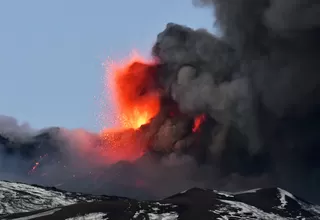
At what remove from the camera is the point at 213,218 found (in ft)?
586

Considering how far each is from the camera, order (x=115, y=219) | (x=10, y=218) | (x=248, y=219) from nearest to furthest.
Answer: (x=115, y=219) → (x=10, y=218) → (x=248, y=219)

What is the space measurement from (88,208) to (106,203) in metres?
12.6

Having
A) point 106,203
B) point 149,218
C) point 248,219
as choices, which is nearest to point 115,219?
point 149,218

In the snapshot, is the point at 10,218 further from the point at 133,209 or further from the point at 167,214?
the point at 167,214

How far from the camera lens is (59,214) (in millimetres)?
172125

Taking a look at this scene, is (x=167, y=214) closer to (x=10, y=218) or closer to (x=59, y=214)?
(x=59, y=214)

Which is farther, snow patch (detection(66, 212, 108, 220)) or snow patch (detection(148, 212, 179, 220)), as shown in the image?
snow patch (detection(148, 212, 179, 220))

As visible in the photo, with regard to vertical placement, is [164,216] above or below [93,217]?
above

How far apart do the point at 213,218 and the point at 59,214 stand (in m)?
55.1

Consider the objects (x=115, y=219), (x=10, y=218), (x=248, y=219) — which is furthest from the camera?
(x=248, y=219)

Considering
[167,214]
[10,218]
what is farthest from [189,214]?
[10,218]

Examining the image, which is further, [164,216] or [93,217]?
[164,216]

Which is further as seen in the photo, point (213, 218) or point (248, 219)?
A: point (248, 219)

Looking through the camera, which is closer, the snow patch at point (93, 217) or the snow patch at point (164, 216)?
the snow patch at point (93, 217)
